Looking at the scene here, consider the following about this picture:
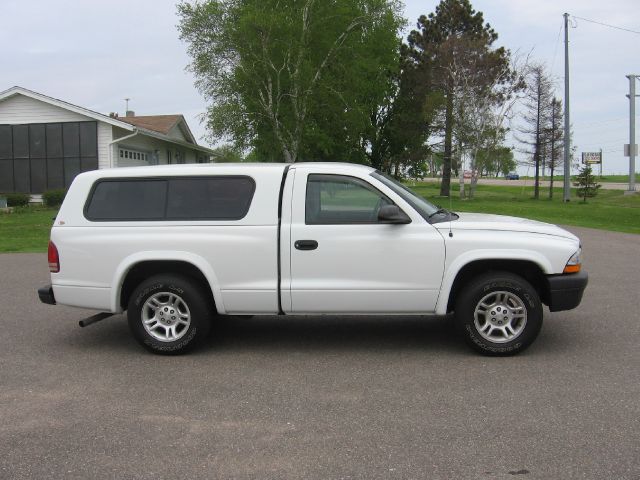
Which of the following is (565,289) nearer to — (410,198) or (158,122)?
(410,198)

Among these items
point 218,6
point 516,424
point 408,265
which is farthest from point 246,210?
point 218,6

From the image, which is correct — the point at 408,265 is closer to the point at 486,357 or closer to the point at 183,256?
the point at 486,357

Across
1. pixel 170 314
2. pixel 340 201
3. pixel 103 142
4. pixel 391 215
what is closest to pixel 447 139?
pixel 103 142

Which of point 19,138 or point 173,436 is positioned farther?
point 19,138

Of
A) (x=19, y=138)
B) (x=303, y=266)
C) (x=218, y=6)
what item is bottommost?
(x=303, y=266)

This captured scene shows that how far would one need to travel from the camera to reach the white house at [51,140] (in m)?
29.7

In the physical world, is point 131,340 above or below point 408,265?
below

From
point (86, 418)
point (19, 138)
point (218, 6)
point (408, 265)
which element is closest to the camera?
point (86, 418)

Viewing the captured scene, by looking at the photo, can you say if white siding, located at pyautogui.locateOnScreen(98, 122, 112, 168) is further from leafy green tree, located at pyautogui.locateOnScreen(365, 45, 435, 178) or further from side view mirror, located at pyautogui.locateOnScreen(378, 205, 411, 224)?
side view mirror, located at pyautogui.locateOnScreen(378, 205, 411, 224)

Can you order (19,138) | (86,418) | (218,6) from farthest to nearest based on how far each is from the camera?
(218,6) → (19,138) → (86,418)

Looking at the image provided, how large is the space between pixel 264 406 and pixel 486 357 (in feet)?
7.39

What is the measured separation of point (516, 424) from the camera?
4199 mm

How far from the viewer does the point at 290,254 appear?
5.76 m

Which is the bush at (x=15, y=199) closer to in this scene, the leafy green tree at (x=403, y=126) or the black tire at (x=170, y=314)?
the leafy green tree at (x=403, y=126)
